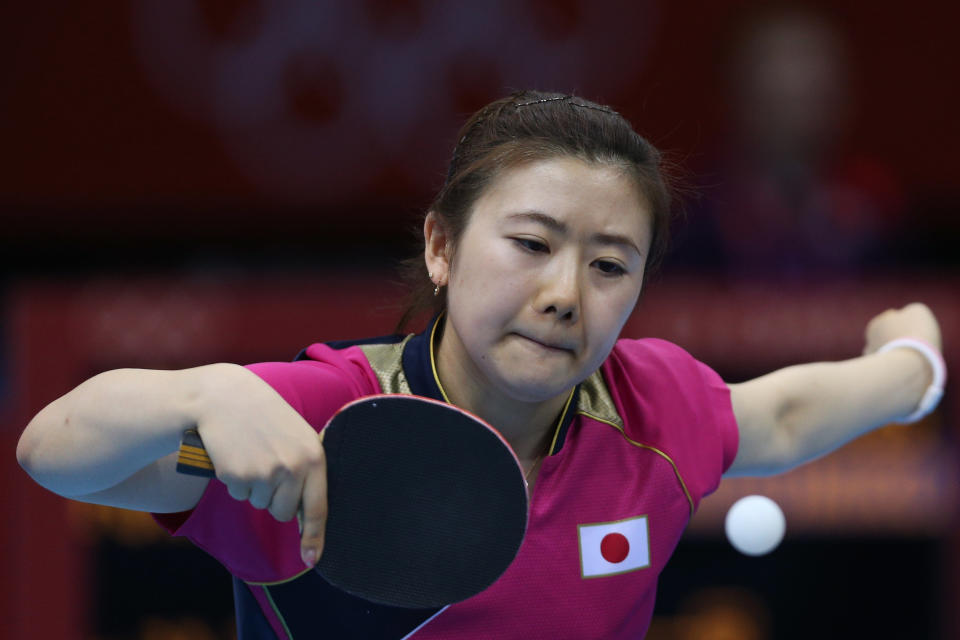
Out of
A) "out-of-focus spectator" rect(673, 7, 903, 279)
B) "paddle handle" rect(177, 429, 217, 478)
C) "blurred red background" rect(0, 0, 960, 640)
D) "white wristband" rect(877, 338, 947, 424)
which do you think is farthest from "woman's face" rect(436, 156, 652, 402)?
"out-of-focus spectator" rect(673, 7, 903, 279)

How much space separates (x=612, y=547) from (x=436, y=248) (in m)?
0.64

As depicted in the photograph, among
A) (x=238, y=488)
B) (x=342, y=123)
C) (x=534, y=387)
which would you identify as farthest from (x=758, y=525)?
(x=342, y=123)

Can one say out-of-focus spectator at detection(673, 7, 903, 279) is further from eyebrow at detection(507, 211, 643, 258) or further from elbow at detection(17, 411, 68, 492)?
elbow at detection(17, 411, 68, 492)

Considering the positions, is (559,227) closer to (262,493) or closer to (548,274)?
(548,274)

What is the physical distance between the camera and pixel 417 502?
1.91 meters

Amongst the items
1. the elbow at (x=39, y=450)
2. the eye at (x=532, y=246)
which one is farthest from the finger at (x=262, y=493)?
the eye at (x=532, y=246)

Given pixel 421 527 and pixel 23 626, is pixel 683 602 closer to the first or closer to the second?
pixel 23 626

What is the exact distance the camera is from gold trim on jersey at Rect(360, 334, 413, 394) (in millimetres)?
2215

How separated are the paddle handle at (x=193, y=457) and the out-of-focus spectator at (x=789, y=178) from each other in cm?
374

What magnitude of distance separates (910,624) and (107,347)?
131 inches

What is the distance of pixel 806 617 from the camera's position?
476 centimetres

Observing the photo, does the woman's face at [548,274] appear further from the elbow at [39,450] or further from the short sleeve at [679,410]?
the elbow at [39,450]

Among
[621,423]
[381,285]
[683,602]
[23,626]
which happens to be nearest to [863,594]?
[683,602]

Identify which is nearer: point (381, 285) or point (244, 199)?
point (381, 285)
